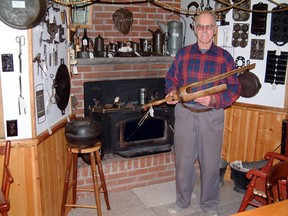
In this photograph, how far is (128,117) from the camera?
3275 mm

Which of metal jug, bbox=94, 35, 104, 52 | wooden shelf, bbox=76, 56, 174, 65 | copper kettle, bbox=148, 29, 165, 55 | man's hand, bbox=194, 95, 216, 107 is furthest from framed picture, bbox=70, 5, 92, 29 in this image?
man's hand, bbox=194, 95, 216, 107

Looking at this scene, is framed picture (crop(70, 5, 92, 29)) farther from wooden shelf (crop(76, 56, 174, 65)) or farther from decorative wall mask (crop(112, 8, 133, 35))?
wooden shelf (crop(76, 56, 174, 65))

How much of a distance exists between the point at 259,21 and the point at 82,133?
1970 millimetres

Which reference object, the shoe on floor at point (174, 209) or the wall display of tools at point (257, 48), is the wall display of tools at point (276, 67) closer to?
the wall display of tools at point (257, 48)

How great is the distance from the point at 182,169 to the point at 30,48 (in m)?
1.52

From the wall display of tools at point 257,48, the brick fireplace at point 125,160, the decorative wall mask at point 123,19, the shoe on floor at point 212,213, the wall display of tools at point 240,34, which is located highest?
the decorative wall mask at point 123,19

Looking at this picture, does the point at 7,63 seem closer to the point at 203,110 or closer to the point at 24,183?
the point at 24,183

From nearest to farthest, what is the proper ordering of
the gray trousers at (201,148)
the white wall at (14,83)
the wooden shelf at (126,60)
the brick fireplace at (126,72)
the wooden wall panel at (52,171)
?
the white wall at (14,83) → the wooden wall panel at (52,171) → the gray trousers at (201,148) → the wooden shelf at (126,60) → the brick fireplace at (126,72)

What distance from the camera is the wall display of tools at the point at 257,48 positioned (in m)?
3.14

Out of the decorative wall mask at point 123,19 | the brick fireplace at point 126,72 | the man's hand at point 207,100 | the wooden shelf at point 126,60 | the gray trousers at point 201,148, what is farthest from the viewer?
the decorative wall mask at point 123,19

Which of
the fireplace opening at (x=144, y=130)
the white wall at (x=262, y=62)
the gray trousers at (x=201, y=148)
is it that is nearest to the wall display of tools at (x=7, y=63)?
the gray trousers at (x=201, y=148)

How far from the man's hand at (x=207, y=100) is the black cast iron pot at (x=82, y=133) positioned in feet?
2.66

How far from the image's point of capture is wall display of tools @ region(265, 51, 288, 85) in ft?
9.90

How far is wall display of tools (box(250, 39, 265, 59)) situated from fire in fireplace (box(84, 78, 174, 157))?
97 cm
